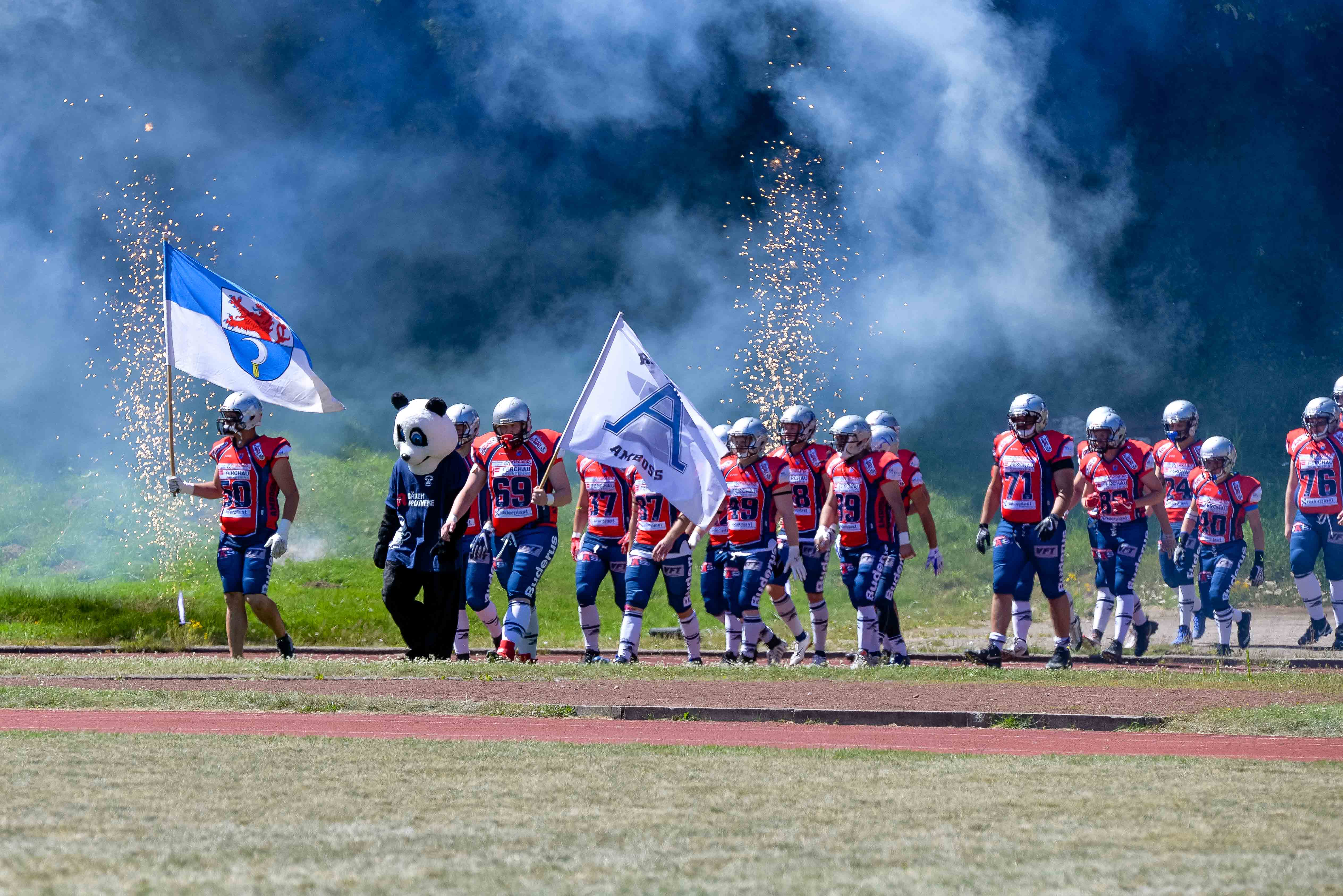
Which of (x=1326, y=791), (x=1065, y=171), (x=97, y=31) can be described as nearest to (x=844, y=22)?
(x=1065, y=171)

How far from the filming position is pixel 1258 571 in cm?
1808

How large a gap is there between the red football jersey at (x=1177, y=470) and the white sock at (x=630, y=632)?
23.6 ft

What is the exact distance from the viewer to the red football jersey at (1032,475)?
47.8ft

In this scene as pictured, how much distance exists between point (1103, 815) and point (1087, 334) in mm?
33061

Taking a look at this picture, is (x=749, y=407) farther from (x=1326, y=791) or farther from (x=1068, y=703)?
(x=1326, y=791)

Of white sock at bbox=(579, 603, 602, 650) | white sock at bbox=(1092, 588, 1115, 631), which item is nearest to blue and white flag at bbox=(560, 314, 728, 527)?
white sock at bbox=(579, 603, 602, 650)

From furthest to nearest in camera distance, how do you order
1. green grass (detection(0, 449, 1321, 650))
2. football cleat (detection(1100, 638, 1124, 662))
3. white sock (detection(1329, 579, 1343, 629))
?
green grass (detection(0, 449, 1321, 650))
white sock (detection(1329, 579, 1343, 629))
football cleat (detection(1100, 638, 1124, 662))

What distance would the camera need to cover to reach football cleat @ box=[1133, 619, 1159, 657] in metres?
16.2

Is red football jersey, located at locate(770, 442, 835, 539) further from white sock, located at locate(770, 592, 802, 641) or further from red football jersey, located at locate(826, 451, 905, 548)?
red football jersey, located at locate(826, 451, 905, 548)

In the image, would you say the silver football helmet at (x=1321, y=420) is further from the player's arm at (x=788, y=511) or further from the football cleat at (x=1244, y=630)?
the player's arm at (x=788, y=511)

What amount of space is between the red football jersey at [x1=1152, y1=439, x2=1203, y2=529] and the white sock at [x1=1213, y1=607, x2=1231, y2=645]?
1561mm

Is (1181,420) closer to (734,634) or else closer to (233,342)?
(734,634)

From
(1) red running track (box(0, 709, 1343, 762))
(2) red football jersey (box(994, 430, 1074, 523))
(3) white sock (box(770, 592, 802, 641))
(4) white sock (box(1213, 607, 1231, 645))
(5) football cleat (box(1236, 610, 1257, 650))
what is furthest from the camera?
(5) football cleat (box(1236, 610, 1257, 650))

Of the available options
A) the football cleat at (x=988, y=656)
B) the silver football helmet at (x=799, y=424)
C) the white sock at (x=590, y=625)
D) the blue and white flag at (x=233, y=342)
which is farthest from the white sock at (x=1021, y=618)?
the blue and white flag at (x=233, y=342)
